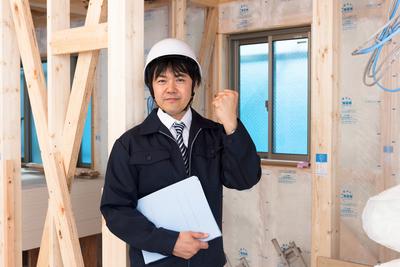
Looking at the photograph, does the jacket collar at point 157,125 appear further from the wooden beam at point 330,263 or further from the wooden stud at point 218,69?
the wooden stud at point 218,69

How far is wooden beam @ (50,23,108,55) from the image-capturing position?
6.43ft

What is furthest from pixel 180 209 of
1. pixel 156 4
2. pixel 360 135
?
pixel 156 4

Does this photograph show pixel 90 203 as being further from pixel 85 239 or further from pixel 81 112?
pixel 81 112

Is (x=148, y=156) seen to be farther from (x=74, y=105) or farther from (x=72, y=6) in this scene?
(x=72, y=6)

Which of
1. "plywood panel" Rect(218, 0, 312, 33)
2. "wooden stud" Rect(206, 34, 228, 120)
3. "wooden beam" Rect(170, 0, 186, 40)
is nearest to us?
"plywood panel" Rect(218, 0, 312, 33)

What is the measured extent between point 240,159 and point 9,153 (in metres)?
1.59

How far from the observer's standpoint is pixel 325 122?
200 centimetres

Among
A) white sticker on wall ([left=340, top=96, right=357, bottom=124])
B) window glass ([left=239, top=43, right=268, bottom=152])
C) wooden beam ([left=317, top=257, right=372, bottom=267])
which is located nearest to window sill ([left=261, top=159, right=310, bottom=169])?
window glass ([left=239, top=43, right=268, bottom=152])

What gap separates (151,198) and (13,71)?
149cm

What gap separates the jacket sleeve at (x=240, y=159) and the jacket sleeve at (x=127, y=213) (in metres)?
0.28

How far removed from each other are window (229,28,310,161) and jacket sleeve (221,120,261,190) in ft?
7.80

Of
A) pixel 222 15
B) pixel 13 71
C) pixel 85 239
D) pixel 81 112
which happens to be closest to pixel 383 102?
pixel 222 15

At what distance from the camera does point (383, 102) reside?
3.40 meters

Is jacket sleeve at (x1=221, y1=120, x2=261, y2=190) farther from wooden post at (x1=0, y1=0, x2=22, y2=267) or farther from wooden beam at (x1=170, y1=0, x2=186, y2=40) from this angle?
wooden beam at (x1=170, y1=0, x2=186, y2=40)
